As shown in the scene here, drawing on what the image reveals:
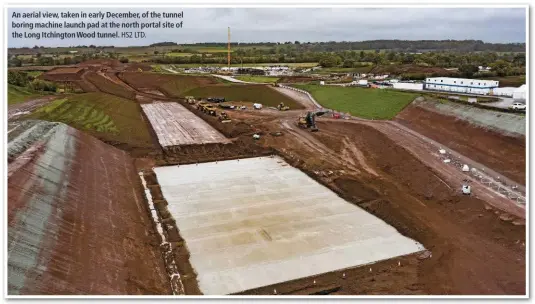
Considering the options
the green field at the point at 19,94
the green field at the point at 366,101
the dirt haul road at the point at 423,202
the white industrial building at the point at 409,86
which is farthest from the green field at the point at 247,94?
the green field at the point at 19,94

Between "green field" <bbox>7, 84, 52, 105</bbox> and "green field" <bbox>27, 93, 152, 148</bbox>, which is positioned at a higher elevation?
"green field" <bbox>7, 84, 52, 105</bbox>

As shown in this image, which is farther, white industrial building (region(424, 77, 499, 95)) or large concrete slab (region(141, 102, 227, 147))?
white industrial building (region(424, 77, 499, 95))

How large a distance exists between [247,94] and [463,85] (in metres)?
33.0

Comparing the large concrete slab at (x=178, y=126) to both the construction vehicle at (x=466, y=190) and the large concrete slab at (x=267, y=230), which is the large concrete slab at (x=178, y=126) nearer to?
the large concrete slab at (x=267, y=230)

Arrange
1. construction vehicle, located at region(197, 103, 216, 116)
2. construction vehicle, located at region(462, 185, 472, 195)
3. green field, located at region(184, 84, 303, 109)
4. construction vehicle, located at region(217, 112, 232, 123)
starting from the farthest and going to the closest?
1. green field, located at region(184, 84, 303, 109)
2. construction vehicle, located at region(197, 103, 216, 116)
3. construction vehicle, located at region(217, 112, 232, 123)
4. construction vehicle, located at region(462, 185, 472, 195)

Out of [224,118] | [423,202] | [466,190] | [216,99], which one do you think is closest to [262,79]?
[216,99]

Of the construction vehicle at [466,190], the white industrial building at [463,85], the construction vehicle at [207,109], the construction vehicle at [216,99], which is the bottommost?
the construction vehicle at [466,190]

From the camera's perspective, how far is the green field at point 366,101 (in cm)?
5297

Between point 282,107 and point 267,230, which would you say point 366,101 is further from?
point 267,230

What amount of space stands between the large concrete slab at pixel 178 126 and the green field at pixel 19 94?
48.0 feet

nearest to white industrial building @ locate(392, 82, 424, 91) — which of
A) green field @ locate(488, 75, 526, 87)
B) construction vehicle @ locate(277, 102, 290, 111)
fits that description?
green field @ locate(488, 75, 526, 87)

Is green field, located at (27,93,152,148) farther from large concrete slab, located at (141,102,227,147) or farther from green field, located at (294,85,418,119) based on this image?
green field, located at (294,85,418,119)

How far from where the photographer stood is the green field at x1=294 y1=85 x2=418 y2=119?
53.0 metres

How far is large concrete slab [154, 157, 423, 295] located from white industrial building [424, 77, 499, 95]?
36.0m
